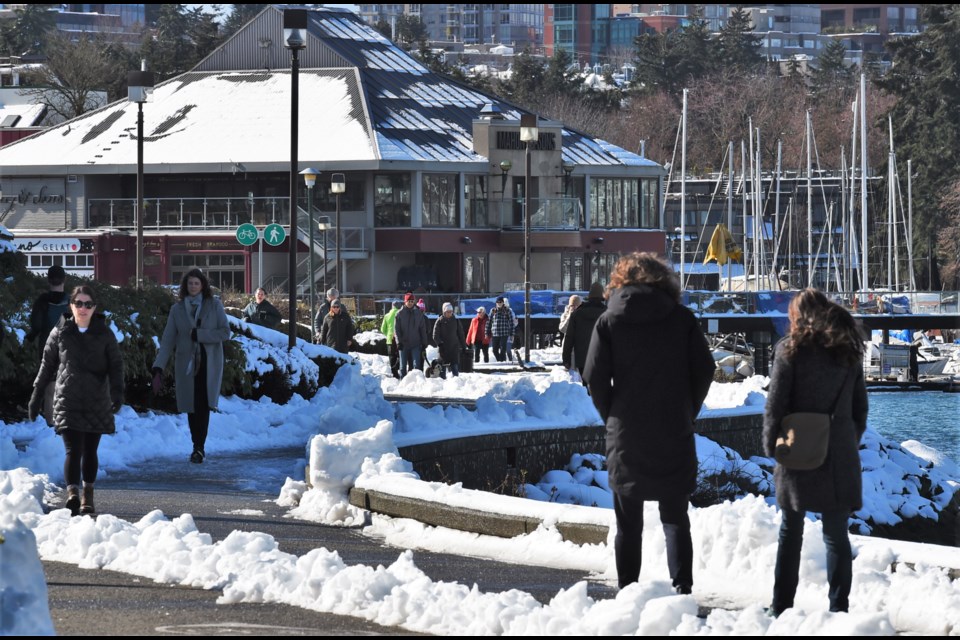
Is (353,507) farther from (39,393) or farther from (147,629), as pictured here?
(147,629)

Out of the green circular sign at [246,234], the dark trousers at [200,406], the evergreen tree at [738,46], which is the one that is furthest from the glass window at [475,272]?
the evergreen tree at [738,46]

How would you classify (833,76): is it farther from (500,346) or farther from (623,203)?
(500,346)

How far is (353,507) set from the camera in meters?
11.9

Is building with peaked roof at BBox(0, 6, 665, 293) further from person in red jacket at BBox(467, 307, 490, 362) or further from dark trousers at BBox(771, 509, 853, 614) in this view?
dark trousers at BBox(771, 509, 853, 614)

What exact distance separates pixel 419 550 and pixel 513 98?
319 feet

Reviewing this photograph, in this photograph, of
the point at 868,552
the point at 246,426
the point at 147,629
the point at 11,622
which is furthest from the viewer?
the point at 246,426

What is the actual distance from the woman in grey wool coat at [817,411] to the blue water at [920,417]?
29.8 meters

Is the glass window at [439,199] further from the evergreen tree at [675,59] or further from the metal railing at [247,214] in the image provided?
the evergreen tree at [675,59]

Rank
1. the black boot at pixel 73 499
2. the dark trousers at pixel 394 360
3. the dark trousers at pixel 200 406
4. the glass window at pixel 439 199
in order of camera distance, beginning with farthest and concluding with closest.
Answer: the glass window at pixel 439 199
the dark trousers at pixel 394 360
the dark trousers at pixel 200 406
the black boot at pixel 73 499

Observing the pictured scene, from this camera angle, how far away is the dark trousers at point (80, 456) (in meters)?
11.5

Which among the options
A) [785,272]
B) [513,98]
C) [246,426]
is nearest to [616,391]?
[246,426]

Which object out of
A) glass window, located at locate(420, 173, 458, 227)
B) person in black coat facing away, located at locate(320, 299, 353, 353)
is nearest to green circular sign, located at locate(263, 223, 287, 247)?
person in black coat facing away, located at locate(320, 299, 353, 353)

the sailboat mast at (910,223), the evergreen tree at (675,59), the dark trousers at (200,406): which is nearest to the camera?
the dark trousers at (200,406)

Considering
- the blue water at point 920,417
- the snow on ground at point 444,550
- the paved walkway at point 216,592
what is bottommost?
the blue water at point 920,417
